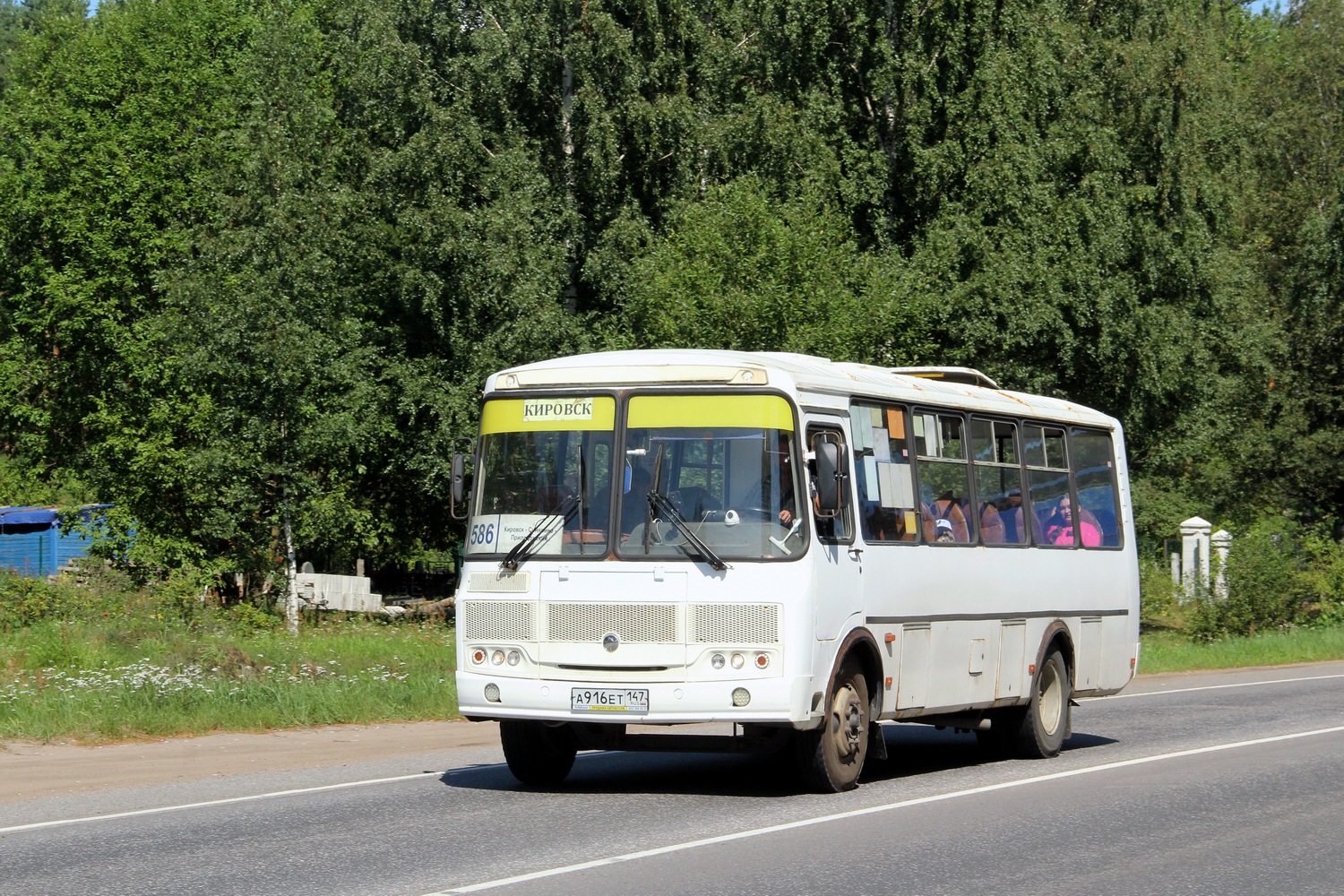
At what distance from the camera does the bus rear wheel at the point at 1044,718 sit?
1555 centimetres

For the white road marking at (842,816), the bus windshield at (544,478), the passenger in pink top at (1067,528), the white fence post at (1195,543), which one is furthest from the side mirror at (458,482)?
the white fence post at (1195,543)

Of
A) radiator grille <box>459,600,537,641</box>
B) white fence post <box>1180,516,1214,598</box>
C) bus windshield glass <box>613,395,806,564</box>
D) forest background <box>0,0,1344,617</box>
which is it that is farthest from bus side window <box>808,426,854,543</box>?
white fence post <box>1180,516,1214,598</box>

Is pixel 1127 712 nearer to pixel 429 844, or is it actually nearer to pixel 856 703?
pixel 856 703

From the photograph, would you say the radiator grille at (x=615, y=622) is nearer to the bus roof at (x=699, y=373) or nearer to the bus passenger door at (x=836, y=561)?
the bus passenger door at (x=836, y=561)

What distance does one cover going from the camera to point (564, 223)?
39688 millimetres

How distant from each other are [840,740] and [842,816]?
48.9 inches

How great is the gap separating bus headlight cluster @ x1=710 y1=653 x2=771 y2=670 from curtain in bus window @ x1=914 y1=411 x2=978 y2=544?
2.86m

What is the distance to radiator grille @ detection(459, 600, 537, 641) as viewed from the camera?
1193 cm

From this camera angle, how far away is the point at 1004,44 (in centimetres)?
4016

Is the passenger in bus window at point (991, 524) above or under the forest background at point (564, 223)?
under

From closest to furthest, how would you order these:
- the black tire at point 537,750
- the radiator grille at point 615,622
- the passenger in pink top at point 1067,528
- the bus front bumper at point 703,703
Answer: the bus front bumper at point 703,703
the radiator grille at point 615,622
the black tire at point 537,750
the passenger in pink top at point 1067,528

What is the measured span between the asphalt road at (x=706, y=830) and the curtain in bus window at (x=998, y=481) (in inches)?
81.8

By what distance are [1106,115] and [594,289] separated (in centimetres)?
1365

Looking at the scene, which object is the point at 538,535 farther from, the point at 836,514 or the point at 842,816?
the point at 842,816
